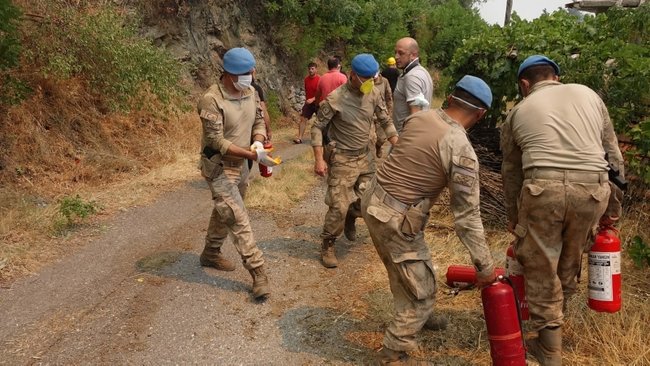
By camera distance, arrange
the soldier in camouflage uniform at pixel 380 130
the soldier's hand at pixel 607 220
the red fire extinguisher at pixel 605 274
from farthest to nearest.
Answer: the soldier in camouflage uniform at pixel 380 130
the soldier's hand at pixel 607 220
the red fire extinguisher at pixel 605 274

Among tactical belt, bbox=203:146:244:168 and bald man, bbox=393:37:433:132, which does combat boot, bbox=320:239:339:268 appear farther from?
bald man, bbox=393:37:433:132

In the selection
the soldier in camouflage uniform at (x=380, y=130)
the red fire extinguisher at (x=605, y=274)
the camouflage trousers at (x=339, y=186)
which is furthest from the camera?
the soldier in camouflage uniform at (x=380, y=130)

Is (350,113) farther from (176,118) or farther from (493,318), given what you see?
(176,118)

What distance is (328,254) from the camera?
534cm

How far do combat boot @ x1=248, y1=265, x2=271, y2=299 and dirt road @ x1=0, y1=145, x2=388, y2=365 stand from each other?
0.31 feet

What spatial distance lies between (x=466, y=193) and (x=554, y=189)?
584 mm

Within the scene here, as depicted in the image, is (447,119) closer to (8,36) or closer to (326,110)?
(326,110)

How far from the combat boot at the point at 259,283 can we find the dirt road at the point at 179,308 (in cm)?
9

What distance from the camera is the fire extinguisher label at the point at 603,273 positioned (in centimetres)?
342

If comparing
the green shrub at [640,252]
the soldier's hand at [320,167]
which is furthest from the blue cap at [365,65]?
the green shrub at [640,252]

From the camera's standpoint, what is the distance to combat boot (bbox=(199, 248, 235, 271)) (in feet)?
16.7

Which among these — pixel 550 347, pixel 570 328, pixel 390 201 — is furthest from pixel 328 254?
pixel 550 347

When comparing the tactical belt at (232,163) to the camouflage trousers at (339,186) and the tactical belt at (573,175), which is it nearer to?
the camouflage trousers at (339,186)

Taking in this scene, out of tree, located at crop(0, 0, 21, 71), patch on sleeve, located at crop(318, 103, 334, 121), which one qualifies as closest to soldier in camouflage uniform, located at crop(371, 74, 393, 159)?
patch on sleeve, located at crop(318, 103, 334, 121)
